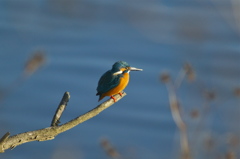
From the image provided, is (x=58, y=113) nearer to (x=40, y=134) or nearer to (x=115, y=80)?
(x=40, y=134)

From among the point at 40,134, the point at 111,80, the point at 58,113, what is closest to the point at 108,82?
the point at 111,80

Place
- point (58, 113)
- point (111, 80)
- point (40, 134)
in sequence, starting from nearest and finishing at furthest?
1. point (40, 134)
2. point (58, 113)
3. point (111, 80)

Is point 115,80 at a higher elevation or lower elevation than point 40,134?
higher

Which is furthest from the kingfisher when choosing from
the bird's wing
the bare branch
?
the bare branch

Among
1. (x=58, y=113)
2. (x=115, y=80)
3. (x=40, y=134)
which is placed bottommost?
(x=40, y=134)

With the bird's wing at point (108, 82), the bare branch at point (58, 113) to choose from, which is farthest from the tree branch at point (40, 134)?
the bird's wing at point (108, 82)

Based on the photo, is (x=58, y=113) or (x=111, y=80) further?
(x=111, y=80)

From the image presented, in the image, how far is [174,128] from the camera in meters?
4.03

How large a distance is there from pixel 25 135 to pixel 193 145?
1832mm

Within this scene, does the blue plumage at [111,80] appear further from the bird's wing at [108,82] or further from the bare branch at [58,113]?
the bare branch at [58,113]

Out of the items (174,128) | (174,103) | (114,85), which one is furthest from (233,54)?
(114,85)

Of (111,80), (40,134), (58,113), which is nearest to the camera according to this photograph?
(40,134)

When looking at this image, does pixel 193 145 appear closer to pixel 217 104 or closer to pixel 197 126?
pixel 197 126

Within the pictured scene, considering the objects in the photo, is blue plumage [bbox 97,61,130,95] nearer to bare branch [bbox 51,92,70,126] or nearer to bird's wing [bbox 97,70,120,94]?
bird's wing [bbox 97,70,120,94]
